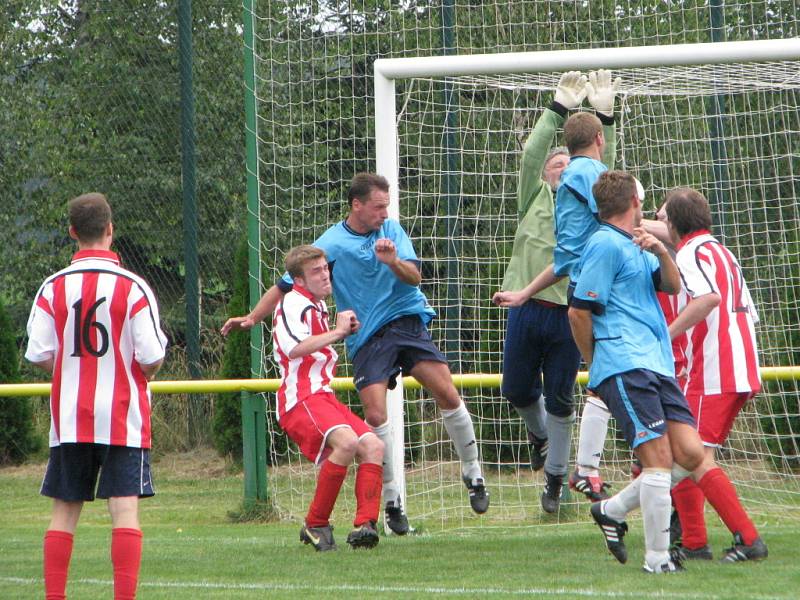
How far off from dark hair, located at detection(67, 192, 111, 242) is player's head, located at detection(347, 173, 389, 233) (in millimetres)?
2140

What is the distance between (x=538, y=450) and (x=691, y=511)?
1906 millimetres

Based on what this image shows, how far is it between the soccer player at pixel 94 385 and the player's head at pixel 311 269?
1.81m

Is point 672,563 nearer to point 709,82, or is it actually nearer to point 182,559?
point 182,559

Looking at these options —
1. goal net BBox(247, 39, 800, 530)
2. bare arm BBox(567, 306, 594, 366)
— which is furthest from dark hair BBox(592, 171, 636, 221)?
goal net BBox(247, 39, 800, 530)

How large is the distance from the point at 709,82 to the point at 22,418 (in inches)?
316

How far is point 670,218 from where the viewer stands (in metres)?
5.87

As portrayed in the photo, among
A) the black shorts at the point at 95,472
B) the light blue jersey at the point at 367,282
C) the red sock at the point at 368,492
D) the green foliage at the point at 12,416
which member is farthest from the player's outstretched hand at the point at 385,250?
the green foliage at the point at 12,416

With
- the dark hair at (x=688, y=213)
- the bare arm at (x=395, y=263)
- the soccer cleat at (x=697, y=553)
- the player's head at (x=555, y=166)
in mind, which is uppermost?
the player's head at (x=555, y=166)

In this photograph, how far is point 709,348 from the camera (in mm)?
5926

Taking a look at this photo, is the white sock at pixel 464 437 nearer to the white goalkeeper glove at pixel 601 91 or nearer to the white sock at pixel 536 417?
the white sock at pixel 536 417

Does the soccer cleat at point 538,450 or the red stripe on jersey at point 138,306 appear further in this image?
the soccer cleat at point 538,450

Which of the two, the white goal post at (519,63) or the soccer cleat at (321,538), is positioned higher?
the white goal post at (519,63)

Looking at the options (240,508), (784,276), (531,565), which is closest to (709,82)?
(784,276)

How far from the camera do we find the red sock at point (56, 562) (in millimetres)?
4727
